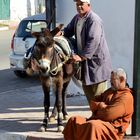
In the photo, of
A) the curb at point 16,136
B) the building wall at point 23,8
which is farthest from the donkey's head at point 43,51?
the building wall at point 23,8

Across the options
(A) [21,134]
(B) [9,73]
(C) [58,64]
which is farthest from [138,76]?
(B) [9,73]

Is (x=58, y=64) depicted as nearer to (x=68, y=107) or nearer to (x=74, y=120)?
(x=74, y=120)

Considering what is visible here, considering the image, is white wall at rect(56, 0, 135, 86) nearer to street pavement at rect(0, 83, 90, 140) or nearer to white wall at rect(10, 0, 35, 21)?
street pavement at rect(0, 83, 90, 140)

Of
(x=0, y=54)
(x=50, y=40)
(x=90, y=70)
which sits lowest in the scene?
(x=0, y=54)

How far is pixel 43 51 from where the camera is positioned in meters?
7.05

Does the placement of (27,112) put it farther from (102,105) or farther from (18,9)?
(18,9)

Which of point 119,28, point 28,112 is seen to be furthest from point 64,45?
point 119,28

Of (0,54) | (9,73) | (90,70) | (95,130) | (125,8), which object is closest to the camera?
(95,130)

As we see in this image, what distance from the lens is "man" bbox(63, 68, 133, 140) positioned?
6242 mm

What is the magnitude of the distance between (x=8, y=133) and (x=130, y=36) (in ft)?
9.52

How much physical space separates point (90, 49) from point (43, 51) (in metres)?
0.63

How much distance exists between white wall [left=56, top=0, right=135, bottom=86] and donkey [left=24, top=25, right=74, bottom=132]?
1.73 meters

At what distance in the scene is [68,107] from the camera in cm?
936

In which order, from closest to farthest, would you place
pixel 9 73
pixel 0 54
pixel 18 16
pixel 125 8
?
pixel 125 8 → pixel 9 73 → pixel 0 54 → pixel 18 16
